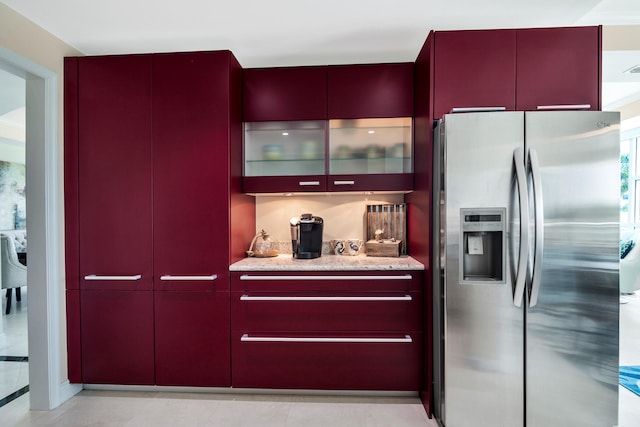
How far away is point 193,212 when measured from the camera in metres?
2.36

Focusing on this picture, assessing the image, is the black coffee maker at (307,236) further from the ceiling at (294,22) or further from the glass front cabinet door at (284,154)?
the ceiling at (294,22)

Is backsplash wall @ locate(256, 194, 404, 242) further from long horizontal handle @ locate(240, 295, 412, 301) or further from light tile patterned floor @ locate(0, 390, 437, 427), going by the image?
light tile patterned floor @ locate(0, 390, 437, 427)

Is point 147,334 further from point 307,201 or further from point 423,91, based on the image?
point 423,91

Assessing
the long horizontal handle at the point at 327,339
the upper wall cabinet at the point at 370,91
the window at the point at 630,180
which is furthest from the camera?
the window at the point at 630,180

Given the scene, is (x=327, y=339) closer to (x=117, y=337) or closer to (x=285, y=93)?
A: (x=117, y=337)

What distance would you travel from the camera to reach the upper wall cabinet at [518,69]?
2.08m

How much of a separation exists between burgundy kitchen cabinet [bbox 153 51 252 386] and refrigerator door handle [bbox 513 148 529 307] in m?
1.76

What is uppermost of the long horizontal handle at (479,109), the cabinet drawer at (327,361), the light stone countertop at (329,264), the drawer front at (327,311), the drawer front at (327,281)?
the long horizontal handle at (479,109)

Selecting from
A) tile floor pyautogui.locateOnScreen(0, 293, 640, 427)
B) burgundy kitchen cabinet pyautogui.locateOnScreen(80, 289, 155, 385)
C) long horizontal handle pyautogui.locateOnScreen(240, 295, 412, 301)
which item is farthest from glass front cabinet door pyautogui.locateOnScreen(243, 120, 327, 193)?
tile floor pyautogui.locateOnScreen(0, 293, 640, 427)

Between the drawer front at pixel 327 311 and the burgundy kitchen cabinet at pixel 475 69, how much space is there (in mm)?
1257

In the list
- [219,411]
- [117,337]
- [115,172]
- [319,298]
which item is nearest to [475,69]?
[319,298]

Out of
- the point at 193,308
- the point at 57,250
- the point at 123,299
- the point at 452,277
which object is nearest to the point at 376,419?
the point at 452,277

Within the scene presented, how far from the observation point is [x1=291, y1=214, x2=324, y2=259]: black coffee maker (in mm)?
2641

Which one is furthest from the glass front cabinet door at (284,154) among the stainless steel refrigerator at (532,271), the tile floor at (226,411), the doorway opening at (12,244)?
the doorway opening at (12,244)
